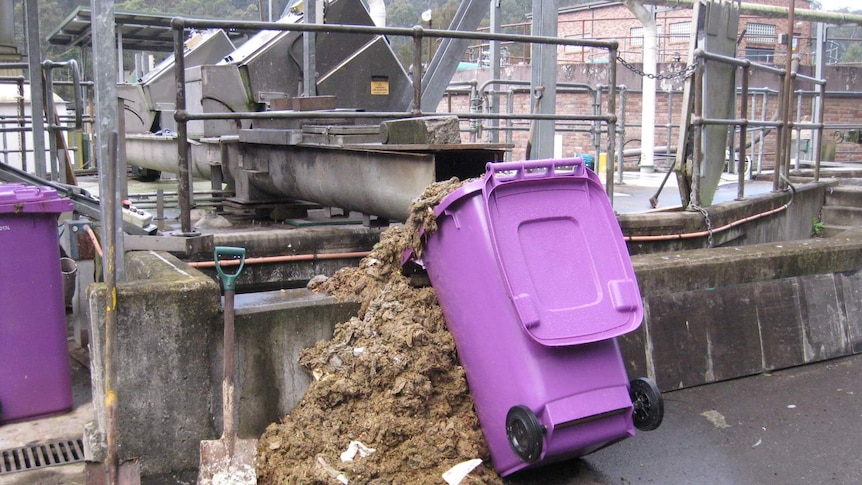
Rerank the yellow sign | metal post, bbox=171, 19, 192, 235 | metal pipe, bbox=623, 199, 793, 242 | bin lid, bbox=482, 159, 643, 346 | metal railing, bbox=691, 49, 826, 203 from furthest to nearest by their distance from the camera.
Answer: the yellow sign
metal railing, bbox=691, 49, 826, 203
metal pipe, bbox=623, 199, 793, 242
metal post, bbox=171, 19, 192, 235
bin lid, bbox=482, 159, 643, 346

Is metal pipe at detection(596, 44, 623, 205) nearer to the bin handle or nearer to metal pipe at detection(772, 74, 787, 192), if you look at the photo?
the bin handle

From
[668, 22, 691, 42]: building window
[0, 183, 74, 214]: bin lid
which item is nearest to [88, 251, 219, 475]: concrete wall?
[0, 183, 74, 214]: bin lid

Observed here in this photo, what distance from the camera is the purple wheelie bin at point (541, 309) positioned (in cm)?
309

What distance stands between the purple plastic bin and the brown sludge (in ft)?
4.85

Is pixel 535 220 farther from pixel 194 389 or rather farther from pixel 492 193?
pixel 194 389

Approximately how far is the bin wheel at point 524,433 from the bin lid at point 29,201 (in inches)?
102

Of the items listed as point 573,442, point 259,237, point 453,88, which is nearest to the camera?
point 573,442

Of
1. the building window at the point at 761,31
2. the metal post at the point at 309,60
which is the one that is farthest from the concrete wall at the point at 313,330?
the building window at the point at 761,31

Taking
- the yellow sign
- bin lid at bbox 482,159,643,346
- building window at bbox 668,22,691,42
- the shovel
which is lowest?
the shovel

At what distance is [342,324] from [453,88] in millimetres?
8233

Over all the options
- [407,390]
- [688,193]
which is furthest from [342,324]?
[688,193]

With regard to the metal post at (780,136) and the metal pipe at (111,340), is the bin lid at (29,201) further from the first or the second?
the metal post at (780,136)

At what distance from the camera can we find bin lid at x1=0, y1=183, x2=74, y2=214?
13.3 feet

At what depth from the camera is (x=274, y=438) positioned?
3.39m
